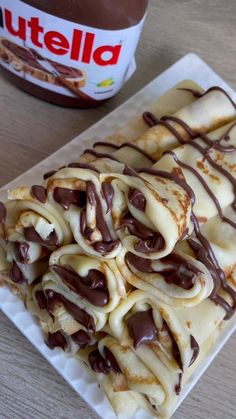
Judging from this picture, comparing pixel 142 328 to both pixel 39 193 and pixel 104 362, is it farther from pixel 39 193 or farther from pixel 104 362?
pixel 39 193

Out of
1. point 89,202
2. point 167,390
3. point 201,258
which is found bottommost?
point 167,390

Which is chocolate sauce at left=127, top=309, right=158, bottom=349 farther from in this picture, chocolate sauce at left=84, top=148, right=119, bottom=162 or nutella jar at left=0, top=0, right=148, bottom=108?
nutella jar at left=0, top=0, right=148, bottom=108

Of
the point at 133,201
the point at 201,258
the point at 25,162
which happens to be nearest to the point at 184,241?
the point at 201,258

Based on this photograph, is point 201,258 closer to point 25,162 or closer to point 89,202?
point 89,202

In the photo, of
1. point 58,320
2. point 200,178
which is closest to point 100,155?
point 200,178

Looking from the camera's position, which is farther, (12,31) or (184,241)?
(12,31)

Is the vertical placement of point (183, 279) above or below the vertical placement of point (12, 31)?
below

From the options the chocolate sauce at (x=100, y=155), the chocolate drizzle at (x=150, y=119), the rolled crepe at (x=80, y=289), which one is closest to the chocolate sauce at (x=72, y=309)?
the rolled crepe at (x=80, y=289)
